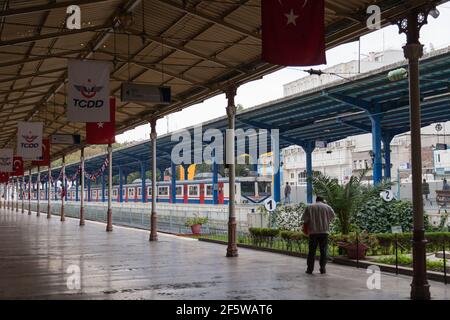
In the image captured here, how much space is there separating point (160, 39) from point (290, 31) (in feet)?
22.7

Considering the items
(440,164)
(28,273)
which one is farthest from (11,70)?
(440,164)

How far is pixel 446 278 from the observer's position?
10.1m

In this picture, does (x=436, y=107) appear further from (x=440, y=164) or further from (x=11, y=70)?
(x=440, y=164)

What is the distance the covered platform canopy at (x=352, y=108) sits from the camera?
24875 millimetres

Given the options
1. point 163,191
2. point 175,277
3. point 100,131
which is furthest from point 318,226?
point 163,191

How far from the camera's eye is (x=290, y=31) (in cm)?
826

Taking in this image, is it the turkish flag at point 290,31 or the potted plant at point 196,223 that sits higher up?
the turkish flag at point 290,31

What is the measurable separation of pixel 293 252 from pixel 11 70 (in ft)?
36.7

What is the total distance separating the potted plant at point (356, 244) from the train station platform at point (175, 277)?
60 centimetres

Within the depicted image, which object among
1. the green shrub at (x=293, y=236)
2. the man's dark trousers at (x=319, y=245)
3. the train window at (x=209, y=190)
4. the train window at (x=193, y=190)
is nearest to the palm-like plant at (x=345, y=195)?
the green shrub at (x=293, y=236)

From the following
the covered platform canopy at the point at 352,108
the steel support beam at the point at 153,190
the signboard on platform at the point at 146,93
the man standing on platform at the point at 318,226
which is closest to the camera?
the man standing on platform at the point at 318,226

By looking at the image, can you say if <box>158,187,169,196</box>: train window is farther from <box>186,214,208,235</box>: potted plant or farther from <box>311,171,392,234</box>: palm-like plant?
<box>311,171,392,234</box>: palm-like plant

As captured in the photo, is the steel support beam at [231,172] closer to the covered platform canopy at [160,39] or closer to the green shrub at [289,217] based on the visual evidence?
the covered platform canopy at [160,39]

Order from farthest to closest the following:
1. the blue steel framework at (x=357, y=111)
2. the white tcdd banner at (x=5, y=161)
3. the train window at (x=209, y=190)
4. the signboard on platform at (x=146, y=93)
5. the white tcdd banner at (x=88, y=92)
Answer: the train window at (x=209, y=190) → the white tcdd banner at (x=5, y=161) → the blue steel framework at (x=357, y=111) → the signboard on platform at (x=146, y=93) → the white tcdd banner at (x=88, y=92)
